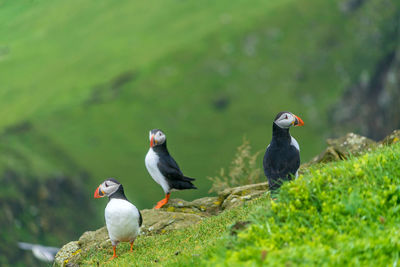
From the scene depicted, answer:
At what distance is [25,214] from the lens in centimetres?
9031

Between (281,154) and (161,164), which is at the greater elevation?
(161,164)

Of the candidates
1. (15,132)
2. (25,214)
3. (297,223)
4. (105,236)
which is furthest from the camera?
(15,132)

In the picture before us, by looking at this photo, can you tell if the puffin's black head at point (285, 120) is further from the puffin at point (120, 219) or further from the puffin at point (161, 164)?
the puffin at point (161, 164)

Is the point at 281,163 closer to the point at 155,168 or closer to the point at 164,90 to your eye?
the point at 155,168

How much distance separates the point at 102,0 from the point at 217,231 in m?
138

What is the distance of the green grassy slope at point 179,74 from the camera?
9794 centimetres

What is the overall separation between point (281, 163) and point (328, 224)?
3.40m

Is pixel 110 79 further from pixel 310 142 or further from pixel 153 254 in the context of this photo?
pixel 153 254

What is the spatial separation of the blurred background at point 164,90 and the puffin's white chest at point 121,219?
65359 millimetres

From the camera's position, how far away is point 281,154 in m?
11.4

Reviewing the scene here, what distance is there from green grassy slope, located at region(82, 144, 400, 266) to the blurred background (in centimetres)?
6908

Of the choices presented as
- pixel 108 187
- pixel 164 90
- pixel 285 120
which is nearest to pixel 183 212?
pixel 108 187

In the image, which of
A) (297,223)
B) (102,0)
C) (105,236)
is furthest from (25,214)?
(297,223)

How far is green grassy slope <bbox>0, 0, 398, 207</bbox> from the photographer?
97.9 meters
